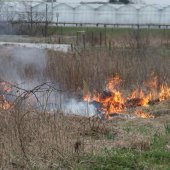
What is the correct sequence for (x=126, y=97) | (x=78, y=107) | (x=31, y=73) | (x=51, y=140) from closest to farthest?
(x=51, y=140) < (x=78, y=107) < (x=126, y=97) < (x=31, y=73)

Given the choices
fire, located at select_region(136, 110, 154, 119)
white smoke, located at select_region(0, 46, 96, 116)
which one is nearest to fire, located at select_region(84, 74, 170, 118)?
fire, located at select_region(136, 110, 154, 119)

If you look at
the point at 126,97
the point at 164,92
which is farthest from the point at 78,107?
the point at 164,92

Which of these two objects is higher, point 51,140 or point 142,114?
point 51,140

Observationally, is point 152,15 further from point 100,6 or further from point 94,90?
point 94,90

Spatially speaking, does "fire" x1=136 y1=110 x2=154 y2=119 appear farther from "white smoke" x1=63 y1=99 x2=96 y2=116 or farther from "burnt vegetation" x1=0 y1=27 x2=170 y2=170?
"white smoke" x1=63 y1=99 x2=96 y2=116

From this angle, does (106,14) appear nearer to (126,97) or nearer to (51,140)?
(126,97)

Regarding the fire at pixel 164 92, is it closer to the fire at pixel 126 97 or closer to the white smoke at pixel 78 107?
the fire at pixel 126 97

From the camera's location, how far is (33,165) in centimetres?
655

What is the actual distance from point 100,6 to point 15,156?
41.6 metres

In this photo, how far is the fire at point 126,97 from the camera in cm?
1220

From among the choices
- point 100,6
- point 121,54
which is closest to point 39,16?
point 100,6

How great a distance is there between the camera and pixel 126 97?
1358 centimetres

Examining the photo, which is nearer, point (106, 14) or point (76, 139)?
point (76, 139)

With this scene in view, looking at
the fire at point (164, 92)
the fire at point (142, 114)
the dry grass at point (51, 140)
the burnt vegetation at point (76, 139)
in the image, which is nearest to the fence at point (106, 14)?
the fire at point (164, 92)
